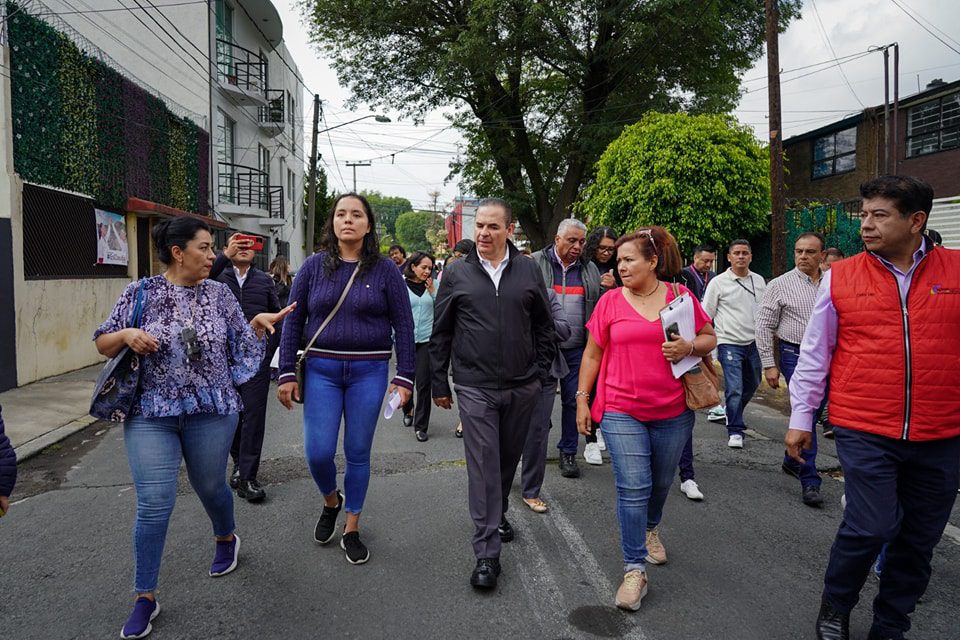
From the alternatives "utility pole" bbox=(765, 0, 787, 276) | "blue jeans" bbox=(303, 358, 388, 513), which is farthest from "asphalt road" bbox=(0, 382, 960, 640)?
"utility pole" bbox=(765, 0, 787, 276)

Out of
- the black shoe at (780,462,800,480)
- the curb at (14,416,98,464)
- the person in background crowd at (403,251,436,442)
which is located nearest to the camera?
the black shoe at (780,462,800,480)

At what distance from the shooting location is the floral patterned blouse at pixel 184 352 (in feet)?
9.74

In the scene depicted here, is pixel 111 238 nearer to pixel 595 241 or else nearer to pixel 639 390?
pixel 595 241

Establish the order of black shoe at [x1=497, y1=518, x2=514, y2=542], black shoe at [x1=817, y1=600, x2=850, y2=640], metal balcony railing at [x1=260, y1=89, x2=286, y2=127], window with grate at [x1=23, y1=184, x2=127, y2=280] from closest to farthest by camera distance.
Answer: black shoe at [x1=817, y1=600, x2=850, y2=640] → black shoe at [x1=497, y1=518, x2=514, y2=542] → window with grate at [x1=23, y1=184, x2=127, y2=280] → metal balcony railing at [x1=260, y1=89, x2=286, y2=127]

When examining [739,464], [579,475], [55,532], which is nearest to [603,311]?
[579,475]

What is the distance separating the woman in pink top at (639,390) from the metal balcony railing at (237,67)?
19794 millimetres

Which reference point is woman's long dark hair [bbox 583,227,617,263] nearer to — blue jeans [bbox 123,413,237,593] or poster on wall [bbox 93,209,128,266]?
blue jeans [bbox 123,413,237,593]

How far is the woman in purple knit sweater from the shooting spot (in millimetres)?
3602

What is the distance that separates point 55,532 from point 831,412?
4642mm

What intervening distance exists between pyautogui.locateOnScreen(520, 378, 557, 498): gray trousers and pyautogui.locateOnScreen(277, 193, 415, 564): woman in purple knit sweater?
1082 millimetres

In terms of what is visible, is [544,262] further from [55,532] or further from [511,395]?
[55,532]

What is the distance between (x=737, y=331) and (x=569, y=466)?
2161mm

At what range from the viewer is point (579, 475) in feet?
17.2

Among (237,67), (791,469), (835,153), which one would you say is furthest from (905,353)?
(835,153)
